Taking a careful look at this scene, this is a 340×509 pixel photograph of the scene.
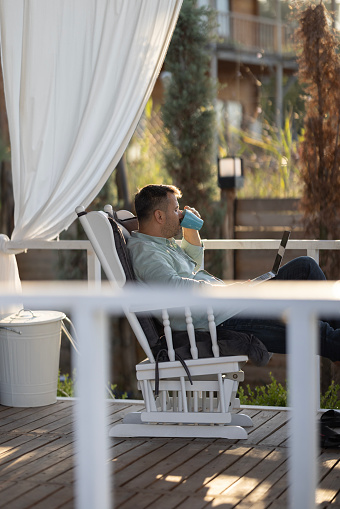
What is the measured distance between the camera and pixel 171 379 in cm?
292

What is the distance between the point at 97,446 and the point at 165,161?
5.87m

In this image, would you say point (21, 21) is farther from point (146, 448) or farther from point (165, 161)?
point (165, 161)


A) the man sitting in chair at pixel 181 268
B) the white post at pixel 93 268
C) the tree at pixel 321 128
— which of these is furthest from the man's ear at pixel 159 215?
the tree at pixel 321 128

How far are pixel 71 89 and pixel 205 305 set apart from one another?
2.84 metres

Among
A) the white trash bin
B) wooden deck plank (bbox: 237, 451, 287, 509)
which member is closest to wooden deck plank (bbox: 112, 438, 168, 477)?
wooden deck plank (bbox: 237, 451, 287, 509)

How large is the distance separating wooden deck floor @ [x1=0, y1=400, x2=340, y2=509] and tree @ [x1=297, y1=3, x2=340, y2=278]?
2.90m

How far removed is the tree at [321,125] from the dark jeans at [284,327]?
98.8 inches

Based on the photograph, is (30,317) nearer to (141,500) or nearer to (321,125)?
(141,500)

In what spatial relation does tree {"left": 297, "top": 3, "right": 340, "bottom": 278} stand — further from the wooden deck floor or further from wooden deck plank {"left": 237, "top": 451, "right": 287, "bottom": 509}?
wooden deck plank {"left": 237, "top": 451, "right": 287, "bottom": 509}

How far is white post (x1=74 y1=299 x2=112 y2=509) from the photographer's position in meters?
1.32

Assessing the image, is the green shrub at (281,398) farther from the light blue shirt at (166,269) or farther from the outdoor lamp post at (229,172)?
the outdoor lamp post at (229,172)

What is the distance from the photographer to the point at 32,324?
3.53 metres

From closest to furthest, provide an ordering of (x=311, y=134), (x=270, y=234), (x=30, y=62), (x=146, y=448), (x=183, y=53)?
(x=146, y=448)
(x=30, y=62)
(x=311, y=134)
(x=270, y=234)
(x=183, y=53)

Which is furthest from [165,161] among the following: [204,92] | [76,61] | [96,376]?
[96,376]
